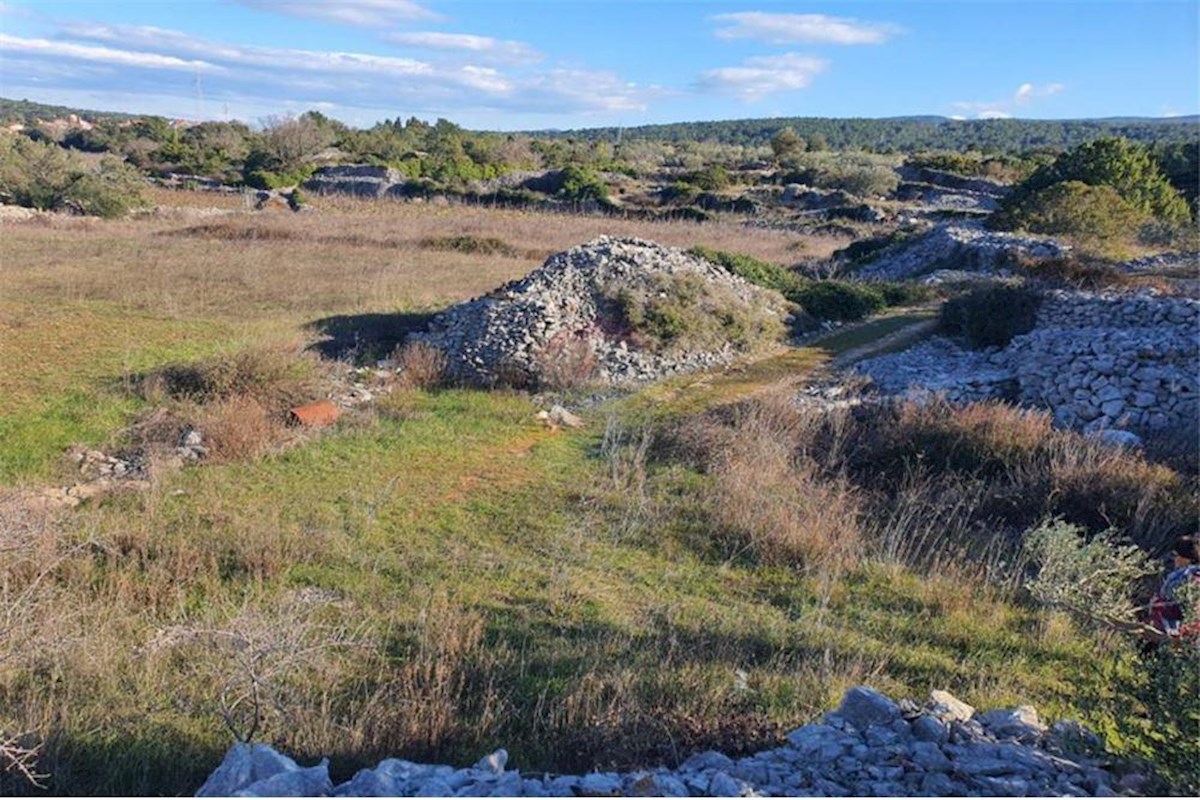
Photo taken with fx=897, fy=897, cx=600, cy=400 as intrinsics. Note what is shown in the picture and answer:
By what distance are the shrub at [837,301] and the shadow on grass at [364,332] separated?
7.44m

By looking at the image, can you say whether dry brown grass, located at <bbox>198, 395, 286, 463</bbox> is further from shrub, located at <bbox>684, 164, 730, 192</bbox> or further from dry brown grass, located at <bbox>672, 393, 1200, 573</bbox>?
shrub, located at <bbox>684, 164, 730, 192</bbox>

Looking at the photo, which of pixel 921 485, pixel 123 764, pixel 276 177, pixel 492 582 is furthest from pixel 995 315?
pixel 276 177

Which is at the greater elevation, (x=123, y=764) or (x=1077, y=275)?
→ (x=1077, y=275)

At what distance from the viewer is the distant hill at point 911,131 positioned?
98.8 metres

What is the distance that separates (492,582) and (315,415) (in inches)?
181

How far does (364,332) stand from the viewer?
14.5 meters

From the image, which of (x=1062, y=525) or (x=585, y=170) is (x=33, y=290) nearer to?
(x=1062, y=525)

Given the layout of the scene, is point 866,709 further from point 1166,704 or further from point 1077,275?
point 1077,275

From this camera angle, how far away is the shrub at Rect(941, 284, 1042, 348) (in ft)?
47.8

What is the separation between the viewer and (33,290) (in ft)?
54.5

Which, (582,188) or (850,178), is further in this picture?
(850,178)

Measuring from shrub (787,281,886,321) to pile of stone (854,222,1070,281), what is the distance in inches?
218

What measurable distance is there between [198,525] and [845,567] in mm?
5197

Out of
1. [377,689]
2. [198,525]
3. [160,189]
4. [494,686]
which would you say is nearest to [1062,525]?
[494,686]
